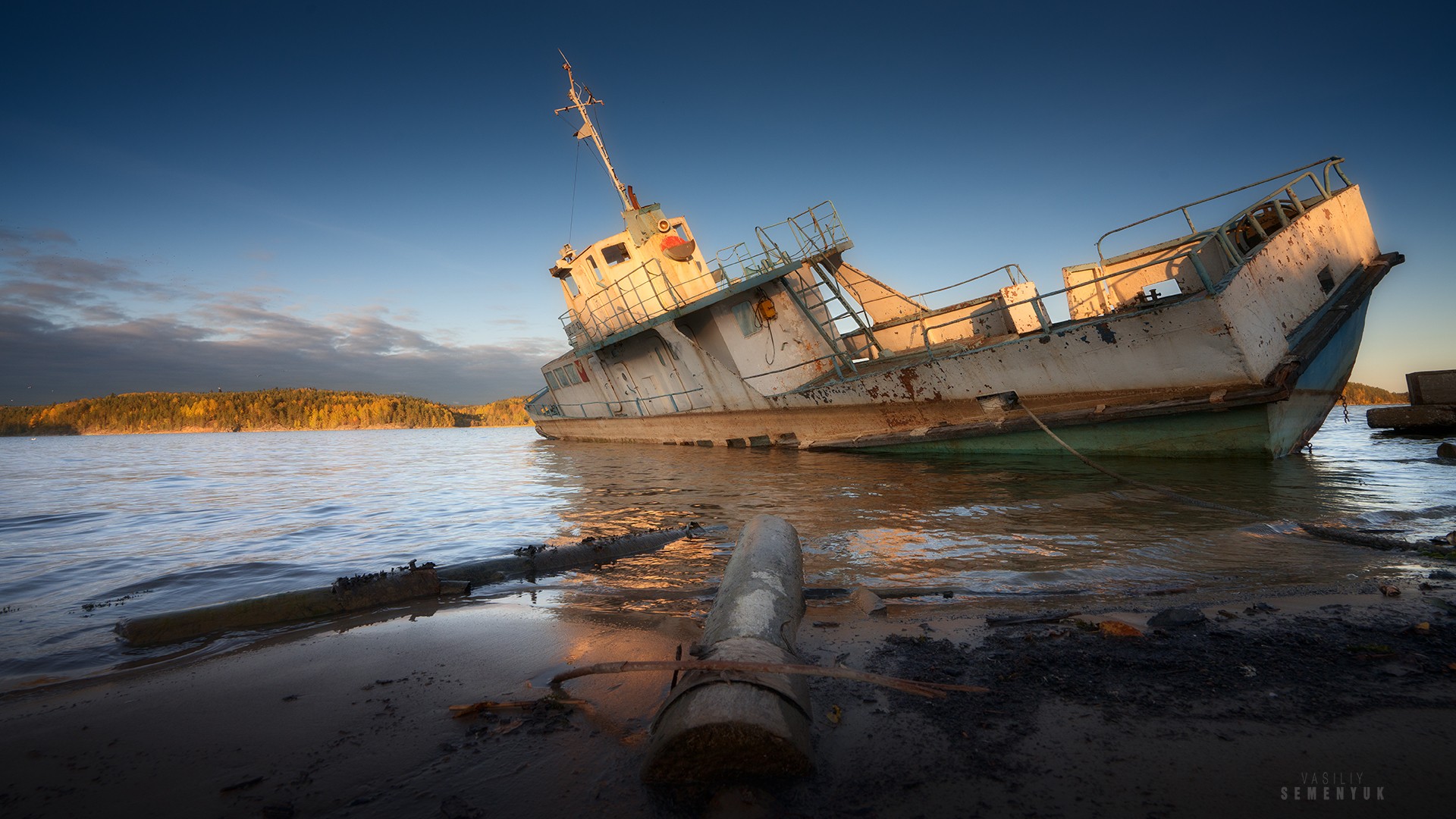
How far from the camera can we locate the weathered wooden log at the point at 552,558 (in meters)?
4.53

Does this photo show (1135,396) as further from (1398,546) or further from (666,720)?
(666,720)

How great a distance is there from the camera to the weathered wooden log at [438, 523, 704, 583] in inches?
178

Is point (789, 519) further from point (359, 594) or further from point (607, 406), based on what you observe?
point (607, 406)

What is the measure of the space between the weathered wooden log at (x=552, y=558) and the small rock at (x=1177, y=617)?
12.7 feet

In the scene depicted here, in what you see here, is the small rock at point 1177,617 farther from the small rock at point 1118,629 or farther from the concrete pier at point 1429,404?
the concrete pier at point 1429,404

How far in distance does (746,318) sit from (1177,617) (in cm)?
1160

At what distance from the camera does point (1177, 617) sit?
2.71m

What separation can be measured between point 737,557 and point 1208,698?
2056mm

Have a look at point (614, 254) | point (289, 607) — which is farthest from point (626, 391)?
point (289, 607)

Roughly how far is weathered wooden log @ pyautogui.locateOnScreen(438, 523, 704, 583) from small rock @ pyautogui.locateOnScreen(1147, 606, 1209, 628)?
3.86 metres

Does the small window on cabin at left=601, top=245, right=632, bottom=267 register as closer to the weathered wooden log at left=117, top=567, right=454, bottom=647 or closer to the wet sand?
the weathered wooden log at left=117, top=567, right=454, bottom=647

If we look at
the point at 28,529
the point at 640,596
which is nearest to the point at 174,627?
the point at 640,596

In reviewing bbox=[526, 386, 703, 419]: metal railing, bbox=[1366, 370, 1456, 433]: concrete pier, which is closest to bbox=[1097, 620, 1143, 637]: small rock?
bbox=[526, 386, 703, 419]: metal railing

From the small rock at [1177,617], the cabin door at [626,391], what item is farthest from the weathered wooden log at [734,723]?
the cabin door at [626,391]
